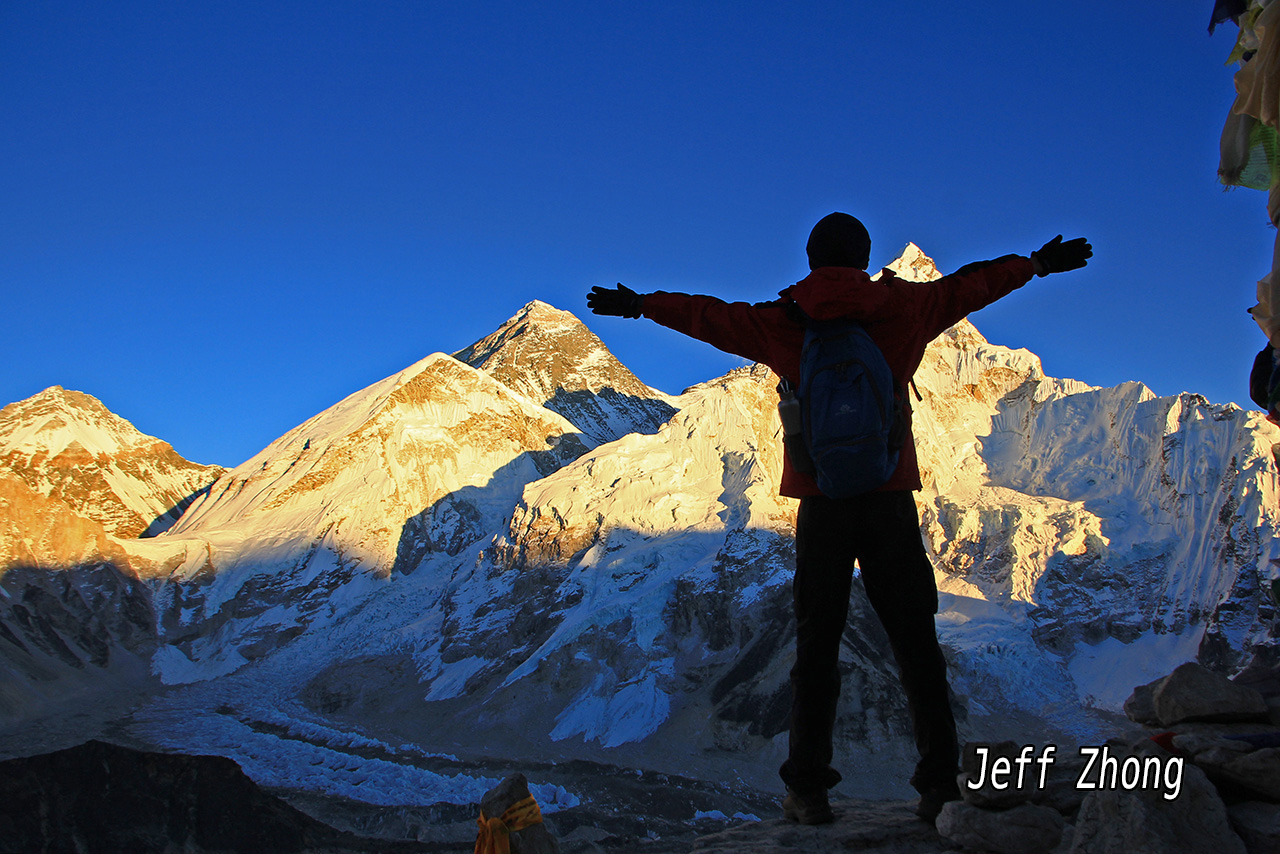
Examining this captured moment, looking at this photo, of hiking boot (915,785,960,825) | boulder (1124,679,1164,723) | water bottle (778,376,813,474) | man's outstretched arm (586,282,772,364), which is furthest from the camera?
boulder (1124,679,1164,723)

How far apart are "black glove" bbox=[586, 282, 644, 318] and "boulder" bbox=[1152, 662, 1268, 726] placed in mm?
3079

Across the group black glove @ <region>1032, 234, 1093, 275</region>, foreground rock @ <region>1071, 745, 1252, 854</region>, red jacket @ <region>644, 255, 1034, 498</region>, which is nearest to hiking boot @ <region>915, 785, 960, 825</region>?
foreground rock @ <region>1071, 745, 1252, 854</region>

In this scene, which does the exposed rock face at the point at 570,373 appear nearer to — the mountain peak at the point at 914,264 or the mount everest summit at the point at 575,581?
the mount everest summit at the point at 575,581

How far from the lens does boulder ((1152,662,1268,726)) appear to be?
4027 mm

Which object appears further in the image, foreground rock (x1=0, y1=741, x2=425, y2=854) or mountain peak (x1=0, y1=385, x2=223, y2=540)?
mountain peak (x1=0, y1=385, x2=223, y2=540)

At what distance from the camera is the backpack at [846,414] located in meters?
3.73

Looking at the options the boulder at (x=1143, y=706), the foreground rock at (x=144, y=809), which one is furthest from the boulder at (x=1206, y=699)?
the foreground rock at (x=144, y=809)

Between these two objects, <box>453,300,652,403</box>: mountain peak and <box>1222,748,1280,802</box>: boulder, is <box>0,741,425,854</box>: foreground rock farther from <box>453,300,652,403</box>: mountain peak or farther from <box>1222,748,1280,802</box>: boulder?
<box>453,300,652,403</box>: mountain peak

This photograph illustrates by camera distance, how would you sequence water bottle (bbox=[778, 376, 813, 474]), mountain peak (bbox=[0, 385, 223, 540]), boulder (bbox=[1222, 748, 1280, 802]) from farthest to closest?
1. mountain peak (bbox=[0, 385, 223, 540])
2. water bottle (bbox=[778, 376, 813, 474])
3. boulder (bbox=[1222, 748, 1280, 802])

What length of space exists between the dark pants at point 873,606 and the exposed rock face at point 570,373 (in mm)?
102861

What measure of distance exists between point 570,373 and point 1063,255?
12230cm

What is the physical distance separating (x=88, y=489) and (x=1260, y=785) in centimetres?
11337

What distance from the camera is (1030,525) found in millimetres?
73125

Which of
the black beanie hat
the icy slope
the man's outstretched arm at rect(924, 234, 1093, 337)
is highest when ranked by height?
the icy slope
